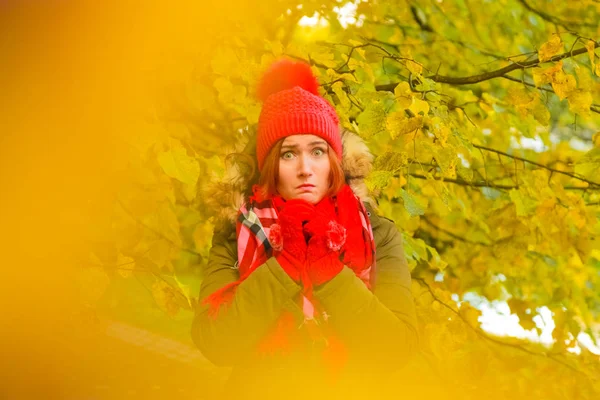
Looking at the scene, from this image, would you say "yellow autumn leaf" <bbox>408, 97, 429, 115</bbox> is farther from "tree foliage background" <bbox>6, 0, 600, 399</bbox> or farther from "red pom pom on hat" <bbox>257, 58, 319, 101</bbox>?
"red pom pom on hat" <bbox>257, 58, 319, 101</bbox>

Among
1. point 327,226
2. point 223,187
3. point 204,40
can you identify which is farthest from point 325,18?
point 327,226

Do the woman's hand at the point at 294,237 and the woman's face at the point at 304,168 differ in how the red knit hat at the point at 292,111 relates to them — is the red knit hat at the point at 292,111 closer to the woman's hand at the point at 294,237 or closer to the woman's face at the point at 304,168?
the woman's face at the point at 304,168

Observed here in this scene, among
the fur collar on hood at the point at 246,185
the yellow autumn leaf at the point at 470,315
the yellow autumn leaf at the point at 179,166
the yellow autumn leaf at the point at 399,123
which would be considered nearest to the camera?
the fur collar on hood at the point at 246,185

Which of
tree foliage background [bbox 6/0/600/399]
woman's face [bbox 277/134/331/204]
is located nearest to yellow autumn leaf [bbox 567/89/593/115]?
tree foliage background [bbox 6/0/600/399]

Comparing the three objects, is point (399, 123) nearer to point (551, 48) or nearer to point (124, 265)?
point (551, 48)

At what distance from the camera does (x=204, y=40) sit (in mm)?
2875

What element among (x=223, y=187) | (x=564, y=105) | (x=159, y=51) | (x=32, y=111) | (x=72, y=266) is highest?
(x=564, y=105)

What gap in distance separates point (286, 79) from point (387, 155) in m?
0.37

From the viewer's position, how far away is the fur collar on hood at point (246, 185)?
77.0 inches

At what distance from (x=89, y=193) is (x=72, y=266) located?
334mm

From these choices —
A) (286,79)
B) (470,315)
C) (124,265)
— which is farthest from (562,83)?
(124,265)

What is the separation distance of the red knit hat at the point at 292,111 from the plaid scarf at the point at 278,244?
144mm

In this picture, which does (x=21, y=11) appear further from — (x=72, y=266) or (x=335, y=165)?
(x=335, y=165)

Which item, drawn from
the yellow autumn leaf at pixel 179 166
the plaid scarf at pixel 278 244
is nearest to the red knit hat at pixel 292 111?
the plaid scarf at pixel 278 244
